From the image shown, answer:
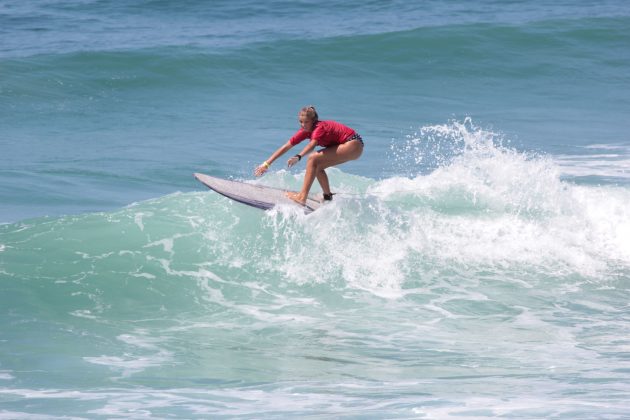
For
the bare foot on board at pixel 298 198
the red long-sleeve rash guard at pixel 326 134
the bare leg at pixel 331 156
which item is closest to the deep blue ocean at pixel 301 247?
the bare foot on board at pixel 298 198

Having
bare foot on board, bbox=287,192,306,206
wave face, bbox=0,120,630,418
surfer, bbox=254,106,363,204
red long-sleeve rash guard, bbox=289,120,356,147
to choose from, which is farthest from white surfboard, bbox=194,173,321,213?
red long-sleeve rash guard, bbox=289,120,356,147

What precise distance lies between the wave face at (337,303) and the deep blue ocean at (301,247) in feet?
0.11

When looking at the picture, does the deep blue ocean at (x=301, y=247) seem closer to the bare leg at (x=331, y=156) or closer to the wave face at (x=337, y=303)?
the wave face at (x=337, y=303)

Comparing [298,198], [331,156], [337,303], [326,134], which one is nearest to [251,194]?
[298,198]

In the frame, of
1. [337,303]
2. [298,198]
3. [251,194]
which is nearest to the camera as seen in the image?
[337,303]

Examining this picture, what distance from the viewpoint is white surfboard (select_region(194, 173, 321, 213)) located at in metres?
11.3

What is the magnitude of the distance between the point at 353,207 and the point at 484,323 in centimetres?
274

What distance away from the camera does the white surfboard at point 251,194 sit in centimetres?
1129

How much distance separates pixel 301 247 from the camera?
11.5 metres

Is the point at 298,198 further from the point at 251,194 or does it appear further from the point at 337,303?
the point at 337,303

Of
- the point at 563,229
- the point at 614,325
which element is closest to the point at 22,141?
the point at 563,229

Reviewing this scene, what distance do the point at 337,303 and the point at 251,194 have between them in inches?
77.5

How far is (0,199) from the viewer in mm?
13758

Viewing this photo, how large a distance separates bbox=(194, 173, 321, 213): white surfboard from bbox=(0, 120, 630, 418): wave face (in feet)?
0.51
